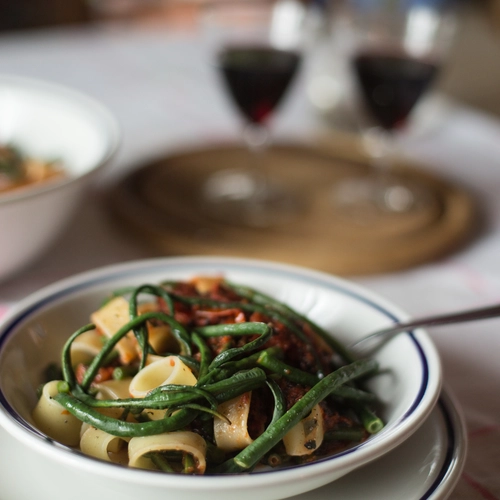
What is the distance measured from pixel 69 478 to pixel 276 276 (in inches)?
18.1

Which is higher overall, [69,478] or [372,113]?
[372,113]

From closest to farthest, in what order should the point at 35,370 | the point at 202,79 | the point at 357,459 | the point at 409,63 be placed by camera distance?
the point at 357,459 → the point at 35,370 → the point at 409,63 → the point at 202,79

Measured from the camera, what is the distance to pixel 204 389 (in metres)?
0.73

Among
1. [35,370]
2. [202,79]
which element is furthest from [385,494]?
[202,79]

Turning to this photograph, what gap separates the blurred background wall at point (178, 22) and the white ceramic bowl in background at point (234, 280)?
3192 mm

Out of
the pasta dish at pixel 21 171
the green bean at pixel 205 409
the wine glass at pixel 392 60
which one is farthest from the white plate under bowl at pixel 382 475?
the wine glass at pixel 392 60

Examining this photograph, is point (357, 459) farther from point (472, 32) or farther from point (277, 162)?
point (472, 32)

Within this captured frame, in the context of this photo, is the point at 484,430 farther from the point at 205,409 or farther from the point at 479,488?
the point at 205,409

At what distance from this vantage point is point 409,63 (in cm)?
163

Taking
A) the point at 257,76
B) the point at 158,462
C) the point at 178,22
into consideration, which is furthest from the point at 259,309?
the point at 178,22

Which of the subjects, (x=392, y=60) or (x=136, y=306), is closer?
(x=136, y=306)

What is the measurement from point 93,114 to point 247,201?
1.37 ft

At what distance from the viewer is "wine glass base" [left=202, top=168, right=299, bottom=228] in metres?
1.51

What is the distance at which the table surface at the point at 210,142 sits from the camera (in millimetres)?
1030
